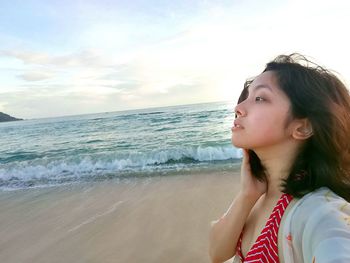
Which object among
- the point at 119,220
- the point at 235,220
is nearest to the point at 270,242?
the point at 235,220

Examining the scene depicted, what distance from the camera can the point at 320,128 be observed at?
1331 mm

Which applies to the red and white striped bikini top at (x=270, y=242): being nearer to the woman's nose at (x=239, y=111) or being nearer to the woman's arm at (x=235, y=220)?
the woman's arm at (x=235, y=220)

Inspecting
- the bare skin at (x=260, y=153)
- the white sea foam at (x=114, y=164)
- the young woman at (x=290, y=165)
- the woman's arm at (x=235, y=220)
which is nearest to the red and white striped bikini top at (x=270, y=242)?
the young woman at (x=290, y=165)

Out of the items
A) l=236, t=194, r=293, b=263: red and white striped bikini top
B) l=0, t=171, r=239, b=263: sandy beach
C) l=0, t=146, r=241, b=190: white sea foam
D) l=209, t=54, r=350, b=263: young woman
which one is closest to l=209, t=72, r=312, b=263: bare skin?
l=209, t=54, r=350, b=263: young woman

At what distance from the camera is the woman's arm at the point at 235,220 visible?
162 centimetres

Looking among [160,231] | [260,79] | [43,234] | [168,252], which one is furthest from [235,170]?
[260,79]

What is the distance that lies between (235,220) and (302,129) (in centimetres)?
57

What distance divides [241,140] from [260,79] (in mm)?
325

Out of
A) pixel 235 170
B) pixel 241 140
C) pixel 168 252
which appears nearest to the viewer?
pixel 241 140

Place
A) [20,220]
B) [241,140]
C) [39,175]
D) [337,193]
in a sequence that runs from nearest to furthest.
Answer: [337,193] < [241,140] < [20,220] < [39,175]

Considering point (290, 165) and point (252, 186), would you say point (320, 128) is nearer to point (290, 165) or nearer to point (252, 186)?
point (290, 165)

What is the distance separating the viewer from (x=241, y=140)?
1.48 metres

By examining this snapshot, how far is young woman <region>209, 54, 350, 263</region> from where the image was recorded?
111cm

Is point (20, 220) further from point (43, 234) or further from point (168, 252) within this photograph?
point (168, 252)
